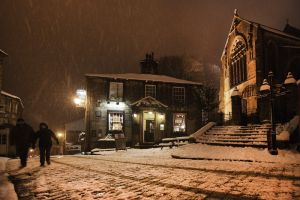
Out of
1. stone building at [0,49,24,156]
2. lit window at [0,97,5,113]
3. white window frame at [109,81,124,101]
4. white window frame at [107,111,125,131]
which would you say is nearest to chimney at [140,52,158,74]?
white window frame at [109,81,124,101]

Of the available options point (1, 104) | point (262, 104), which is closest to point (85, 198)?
point (262, 104)

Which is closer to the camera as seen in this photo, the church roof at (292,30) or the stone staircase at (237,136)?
the stone staircase at (237,136)

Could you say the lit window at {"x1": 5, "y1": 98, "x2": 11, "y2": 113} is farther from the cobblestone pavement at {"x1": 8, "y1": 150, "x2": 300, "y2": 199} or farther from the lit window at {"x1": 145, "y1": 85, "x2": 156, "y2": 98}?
the cobblestone pavement at {"x1": 8, "y1": 150, "x2": 300, "y2": 199}

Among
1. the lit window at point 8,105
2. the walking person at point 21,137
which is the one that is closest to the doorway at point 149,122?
the walking person at point 21,137

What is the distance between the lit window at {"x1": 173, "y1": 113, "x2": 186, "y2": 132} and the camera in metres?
27.9

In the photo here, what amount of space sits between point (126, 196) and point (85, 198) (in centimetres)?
81

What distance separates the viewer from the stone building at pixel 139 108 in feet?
82.6

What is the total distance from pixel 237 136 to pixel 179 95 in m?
12.9

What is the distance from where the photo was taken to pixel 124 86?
26609 millimetres

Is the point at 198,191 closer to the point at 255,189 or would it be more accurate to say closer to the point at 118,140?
the point at 255,189

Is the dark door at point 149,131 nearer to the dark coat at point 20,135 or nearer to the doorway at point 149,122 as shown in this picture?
the doorway at point 149,122

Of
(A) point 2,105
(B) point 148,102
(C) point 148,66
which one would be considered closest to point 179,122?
(B) point 148,102

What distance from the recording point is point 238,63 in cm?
2898

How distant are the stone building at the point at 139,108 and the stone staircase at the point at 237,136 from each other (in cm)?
780
